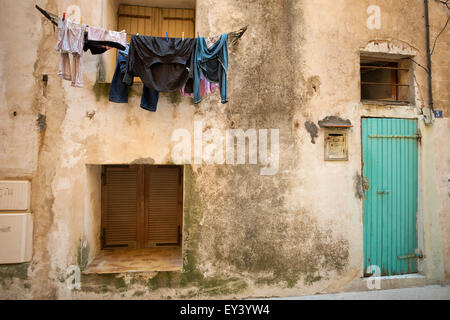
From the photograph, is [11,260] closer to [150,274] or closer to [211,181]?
[150,274]

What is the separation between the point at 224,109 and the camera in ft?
16.0

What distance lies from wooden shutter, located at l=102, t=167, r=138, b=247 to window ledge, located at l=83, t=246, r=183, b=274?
26 cm

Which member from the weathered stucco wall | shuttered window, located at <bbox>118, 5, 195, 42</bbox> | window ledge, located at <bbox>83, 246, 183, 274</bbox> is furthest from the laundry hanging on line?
window ledge, located at <bbox>83, 246, 183, 274</bbox>

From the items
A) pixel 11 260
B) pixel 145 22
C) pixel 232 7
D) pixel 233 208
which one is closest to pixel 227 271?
pixel 233 208

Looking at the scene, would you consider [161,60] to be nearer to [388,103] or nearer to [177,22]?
[177,22]

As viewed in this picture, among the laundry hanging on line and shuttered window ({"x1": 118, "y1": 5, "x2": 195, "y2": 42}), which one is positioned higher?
shuttered window ({"x1": 118, "y1": 5, "x2": 195, "y2": 42})

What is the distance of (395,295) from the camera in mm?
4945

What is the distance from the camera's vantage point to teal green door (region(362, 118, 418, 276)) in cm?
523

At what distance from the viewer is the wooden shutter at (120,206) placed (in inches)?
226

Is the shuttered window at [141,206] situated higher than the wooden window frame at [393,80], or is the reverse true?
the wooden window frame at [393,80]

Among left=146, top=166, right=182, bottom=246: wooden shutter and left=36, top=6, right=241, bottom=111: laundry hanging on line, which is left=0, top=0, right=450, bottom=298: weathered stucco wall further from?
left=146, top=166, right=182, bottom=246: wooden shutter

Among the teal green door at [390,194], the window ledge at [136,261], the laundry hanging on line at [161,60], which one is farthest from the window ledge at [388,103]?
the window ledge at [136,261]

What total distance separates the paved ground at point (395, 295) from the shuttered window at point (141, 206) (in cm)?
278

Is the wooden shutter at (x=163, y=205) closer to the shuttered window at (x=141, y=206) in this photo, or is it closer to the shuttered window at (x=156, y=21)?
the shuttered window at (x=141, y=206)
